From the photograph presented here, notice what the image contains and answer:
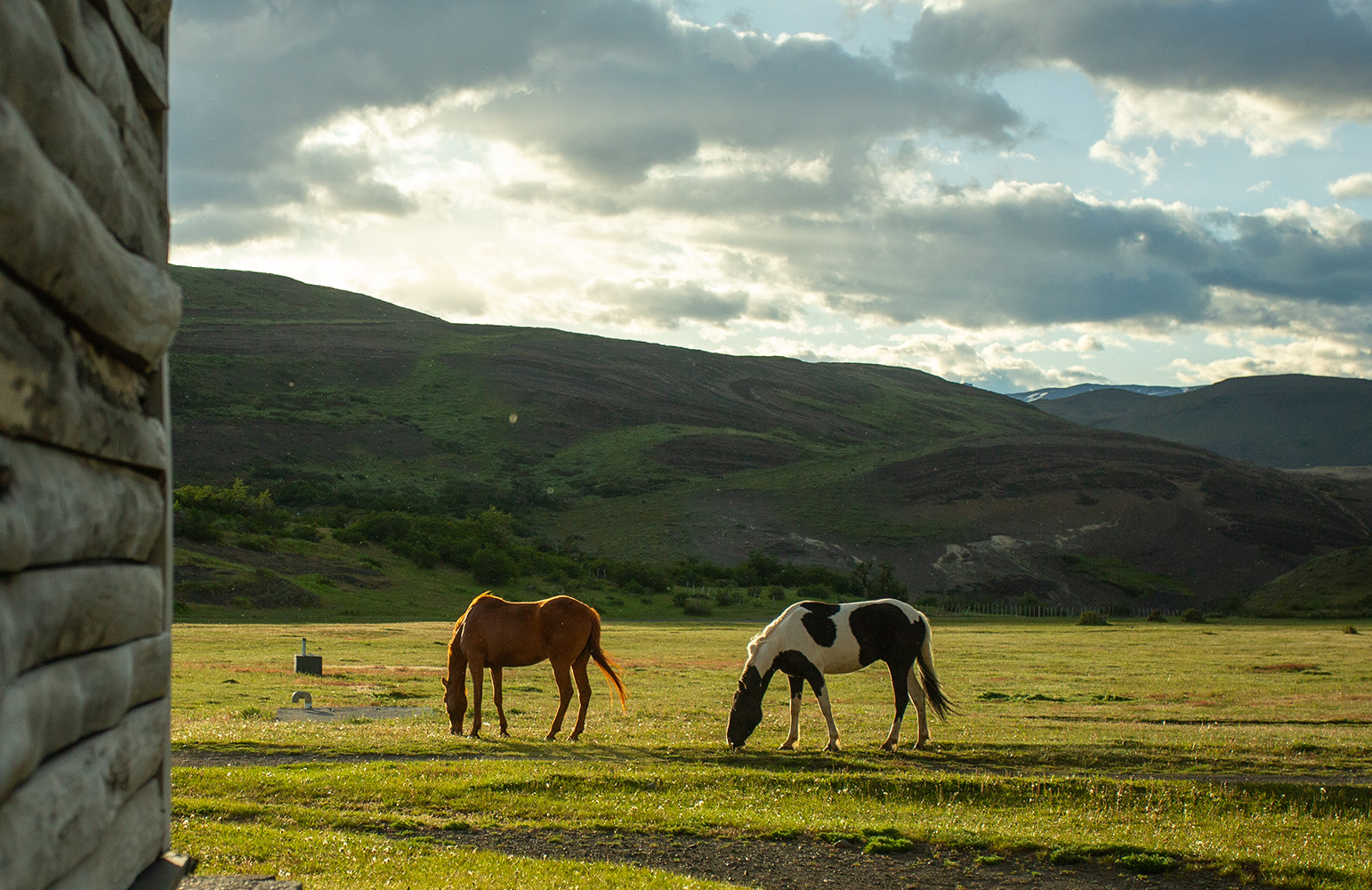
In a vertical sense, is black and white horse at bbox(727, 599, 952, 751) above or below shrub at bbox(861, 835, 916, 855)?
above

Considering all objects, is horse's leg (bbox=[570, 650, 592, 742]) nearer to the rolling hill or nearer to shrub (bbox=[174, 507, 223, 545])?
shrub (bbox=[174, 507, 223, 545])

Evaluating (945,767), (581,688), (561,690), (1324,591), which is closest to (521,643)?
(561,690)

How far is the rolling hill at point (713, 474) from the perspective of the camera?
100562mm

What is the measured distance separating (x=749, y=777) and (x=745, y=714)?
9.95ft

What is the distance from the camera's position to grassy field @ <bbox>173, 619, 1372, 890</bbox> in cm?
970

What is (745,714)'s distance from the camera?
16625 millimetres

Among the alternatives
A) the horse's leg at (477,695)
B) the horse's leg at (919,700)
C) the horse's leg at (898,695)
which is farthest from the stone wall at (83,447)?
the horse's leg at (919,700)

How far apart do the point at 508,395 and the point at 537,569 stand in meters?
81.7

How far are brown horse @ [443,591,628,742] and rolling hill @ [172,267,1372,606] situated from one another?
74.9 m

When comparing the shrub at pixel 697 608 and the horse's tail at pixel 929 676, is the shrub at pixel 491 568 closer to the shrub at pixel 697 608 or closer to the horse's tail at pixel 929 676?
the shrub at pixel 697 608

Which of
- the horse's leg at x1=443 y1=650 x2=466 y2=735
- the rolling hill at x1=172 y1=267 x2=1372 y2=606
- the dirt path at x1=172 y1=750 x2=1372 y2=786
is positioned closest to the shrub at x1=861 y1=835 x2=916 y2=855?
the dirt path at x1=172 y1=750 x2=1372 y2=786

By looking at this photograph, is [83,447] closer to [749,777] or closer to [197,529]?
[749,777]

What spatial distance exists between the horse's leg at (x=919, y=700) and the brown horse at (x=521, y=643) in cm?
A: 485

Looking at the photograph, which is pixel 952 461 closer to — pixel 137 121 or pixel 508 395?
pixel 508 395
